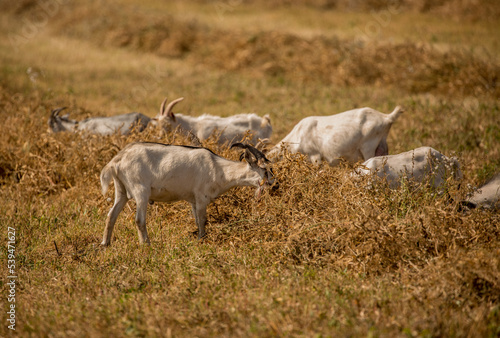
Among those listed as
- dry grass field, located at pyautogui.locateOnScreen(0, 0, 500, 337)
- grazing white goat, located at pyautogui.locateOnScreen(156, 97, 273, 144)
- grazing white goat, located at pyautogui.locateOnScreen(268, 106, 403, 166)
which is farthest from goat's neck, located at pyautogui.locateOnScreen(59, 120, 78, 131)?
grazing white goat, located at pyautogui.locateOnScreen(268, 106, 403, 166)

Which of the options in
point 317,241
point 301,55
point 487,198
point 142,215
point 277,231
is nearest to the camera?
point 317,241

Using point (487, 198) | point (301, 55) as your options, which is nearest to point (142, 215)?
point (487, 198)

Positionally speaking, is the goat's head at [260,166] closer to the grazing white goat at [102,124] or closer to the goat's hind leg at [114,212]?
the goat's hind leg at [114,212]

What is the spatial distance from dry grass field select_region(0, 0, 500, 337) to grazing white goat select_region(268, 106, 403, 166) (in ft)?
1.73

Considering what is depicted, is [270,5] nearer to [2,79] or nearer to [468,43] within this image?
[468,43]

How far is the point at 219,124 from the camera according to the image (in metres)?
9.65

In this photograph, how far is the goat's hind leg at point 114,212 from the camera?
606 centimetres

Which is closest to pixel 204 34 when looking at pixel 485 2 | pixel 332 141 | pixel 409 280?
pixel 485 2

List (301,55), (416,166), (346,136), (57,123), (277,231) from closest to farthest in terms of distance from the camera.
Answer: (277,231) < (416,166) < (346,136) < (57,123) < (301,55)

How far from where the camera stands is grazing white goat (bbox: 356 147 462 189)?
21.3 ft

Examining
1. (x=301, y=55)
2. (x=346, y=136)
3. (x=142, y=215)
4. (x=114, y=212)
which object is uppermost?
(x=346, y=136)

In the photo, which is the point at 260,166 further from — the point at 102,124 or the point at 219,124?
the point at 102,124

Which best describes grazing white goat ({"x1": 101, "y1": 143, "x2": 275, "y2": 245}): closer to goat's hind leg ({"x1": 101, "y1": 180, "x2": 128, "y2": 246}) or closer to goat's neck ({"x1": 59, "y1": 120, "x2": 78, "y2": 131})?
goat's hind leg ({"x1": 101, "y1": 180, "x2": 128, "y2": 246})

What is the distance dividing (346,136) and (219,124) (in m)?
2.71
